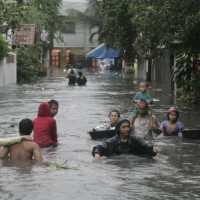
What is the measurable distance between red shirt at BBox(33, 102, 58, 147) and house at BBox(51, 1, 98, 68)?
75.3 m

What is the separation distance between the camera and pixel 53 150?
1301 centimetres

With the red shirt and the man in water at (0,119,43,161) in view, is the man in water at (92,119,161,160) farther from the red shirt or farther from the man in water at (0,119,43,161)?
the red shirt

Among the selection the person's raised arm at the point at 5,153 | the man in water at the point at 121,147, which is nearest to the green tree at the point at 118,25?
the man in water at the point at 121,147

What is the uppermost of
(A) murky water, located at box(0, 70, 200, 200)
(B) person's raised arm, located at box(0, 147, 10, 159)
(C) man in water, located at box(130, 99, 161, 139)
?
(C) man in water, located at box(130, 99, 161, 139)

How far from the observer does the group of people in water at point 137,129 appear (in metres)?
11.2

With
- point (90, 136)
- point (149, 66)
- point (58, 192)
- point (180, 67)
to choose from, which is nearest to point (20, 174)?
point (58, 192)

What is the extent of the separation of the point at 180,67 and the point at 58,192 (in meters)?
18.9

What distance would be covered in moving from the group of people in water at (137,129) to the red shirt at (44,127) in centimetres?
131

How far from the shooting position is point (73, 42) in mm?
94688

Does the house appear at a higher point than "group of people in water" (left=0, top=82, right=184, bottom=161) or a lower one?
higher

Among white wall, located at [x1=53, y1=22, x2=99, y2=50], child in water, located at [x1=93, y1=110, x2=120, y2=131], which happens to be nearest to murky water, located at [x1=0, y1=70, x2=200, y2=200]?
child in water, located at [x1=93, y1=110, x2=120, y2=131]

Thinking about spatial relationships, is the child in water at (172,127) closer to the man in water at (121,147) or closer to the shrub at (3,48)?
the man in water at (121,147)

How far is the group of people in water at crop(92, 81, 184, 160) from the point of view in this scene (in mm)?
11242

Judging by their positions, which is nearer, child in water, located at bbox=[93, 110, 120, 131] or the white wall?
child in water, located at bbox=[93, 110, 120, 131]
